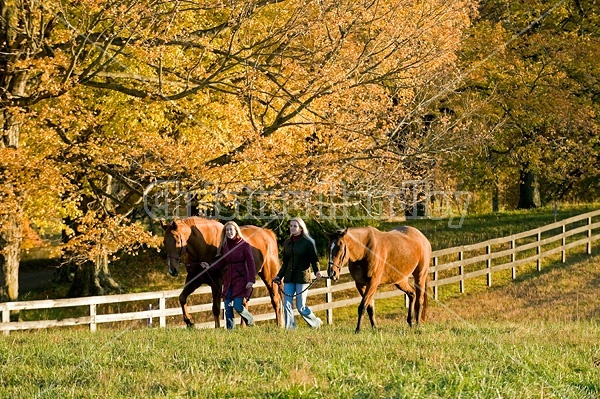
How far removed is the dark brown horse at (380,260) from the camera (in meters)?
12.8

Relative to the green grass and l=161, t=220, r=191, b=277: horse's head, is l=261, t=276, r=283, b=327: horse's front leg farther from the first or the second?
the green grass

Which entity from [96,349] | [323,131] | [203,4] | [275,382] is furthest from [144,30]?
[275,382]

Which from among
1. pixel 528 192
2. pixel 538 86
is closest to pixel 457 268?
pixel 538 86

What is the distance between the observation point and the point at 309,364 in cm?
782

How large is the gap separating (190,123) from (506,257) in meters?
12.6

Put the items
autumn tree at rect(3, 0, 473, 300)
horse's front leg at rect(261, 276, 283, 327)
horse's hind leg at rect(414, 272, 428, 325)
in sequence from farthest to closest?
autumn tree at rect(3, 0, 473, 300) → horse's front leg at rect(261, 276, 283, 327) → horse's hind leg at rect(414, 272, 428, 325)

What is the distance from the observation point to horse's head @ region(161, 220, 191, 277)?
523 inches

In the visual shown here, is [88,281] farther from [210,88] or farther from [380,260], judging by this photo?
[380,260]

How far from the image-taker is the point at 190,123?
762 inches

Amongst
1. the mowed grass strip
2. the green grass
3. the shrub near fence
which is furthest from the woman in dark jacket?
the shrub near fence

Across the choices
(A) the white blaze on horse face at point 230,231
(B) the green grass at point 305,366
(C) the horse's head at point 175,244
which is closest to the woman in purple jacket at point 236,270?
(A) the white blaze on horse face at point 230,231

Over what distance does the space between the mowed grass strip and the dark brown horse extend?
1413mm

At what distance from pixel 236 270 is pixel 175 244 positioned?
1.06 meters

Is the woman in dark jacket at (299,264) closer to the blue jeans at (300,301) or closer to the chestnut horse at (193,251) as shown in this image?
the blue jeans at (300,301)
